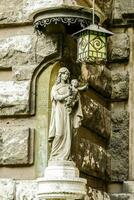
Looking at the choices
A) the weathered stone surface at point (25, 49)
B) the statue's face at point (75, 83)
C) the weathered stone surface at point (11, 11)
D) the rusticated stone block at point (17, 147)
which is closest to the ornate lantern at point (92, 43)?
the statue's face at point (75, 83)

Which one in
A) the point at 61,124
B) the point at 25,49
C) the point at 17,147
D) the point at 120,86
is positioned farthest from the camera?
the point at 120,86

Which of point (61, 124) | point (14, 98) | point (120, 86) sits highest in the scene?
point (120, 86)

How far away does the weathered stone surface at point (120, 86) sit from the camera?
30.5 feet

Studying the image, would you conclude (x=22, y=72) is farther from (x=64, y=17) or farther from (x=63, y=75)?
(x=64, y=17)

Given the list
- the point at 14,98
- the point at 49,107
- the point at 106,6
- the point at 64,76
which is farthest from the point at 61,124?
the point at 106,6

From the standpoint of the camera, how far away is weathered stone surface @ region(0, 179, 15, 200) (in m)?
7.93

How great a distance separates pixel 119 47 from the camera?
9.41 meters

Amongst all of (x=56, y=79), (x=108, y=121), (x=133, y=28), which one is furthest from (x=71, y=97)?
(x=133, y=28)

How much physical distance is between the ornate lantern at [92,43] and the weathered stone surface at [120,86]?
1.49 m

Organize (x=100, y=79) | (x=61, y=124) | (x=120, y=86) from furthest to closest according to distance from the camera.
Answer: (x=120, y=86), (x=100, y=79), (x=61, y=124)

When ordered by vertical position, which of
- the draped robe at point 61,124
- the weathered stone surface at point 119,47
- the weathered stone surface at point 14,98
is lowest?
the draped robe at point 61,124

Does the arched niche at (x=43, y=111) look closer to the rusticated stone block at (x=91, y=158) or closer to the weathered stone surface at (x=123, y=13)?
the rusticated stone block at (x=91, y=158)

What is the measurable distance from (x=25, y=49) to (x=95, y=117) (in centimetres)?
126

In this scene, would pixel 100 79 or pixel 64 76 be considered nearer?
pixel 64 76
